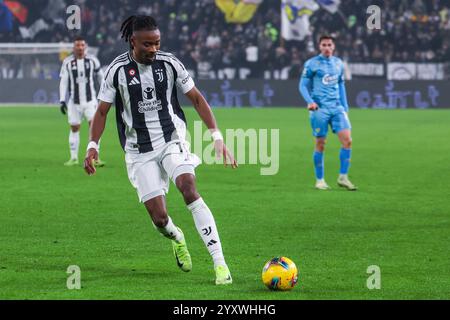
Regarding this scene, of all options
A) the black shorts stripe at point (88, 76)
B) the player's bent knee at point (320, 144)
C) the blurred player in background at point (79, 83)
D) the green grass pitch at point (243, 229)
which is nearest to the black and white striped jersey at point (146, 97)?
the green grass pitch at point (243, 229)

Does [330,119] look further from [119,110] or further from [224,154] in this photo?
[224,154]

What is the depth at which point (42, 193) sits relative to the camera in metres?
14.4

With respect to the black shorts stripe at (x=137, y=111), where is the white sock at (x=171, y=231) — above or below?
below

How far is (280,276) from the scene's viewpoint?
24.7 feet

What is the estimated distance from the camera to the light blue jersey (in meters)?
15.0

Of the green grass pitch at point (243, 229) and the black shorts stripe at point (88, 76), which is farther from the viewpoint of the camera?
the black shorts stripe at point (88, 76)

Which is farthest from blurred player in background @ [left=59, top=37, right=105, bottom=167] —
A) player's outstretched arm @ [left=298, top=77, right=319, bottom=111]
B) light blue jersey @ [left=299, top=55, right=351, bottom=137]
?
light blue jersey @ [left=299, top=55, right=351, bottom=137]

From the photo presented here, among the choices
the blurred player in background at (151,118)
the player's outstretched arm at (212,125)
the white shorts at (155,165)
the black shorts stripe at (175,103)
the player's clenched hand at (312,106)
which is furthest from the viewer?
the player's clenched hand at (312,106)

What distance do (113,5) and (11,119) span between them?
13767 mm

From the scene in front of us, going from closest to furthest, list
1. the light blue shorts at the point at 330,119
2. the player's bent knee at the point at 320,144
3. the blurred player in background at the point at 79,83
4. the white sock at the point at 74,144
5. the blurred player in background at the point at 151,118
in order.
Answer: the blurred player in background at the point at 151,118, the light blue shorts at the point at 330,119, the player's bent knee at the point at 320,144, the white sock at the point at 74,144, the blurred player in background at the point at 79,83

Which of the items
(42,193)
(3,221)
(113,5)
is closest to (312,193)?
(42,193)

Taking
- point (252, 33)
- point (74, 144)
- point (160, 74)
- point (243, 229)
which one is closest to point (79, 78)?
point (74, 144)

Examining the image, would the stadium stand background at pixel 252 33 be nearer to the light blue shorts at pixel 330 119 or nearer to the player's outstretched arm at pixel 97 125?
the light blue shorts at pixel 330 119

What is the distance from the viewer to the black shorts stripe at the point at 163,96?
827 cm
